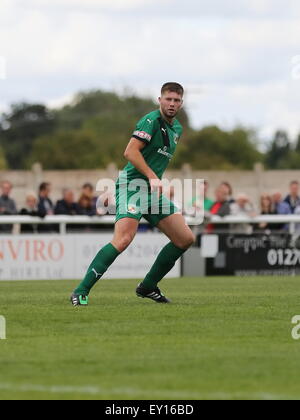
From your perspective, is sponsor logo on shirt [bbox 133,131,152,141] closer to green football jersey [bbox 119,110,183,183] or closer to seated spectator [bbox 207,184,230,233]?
green football jersey [bbox 119,110,183,183]

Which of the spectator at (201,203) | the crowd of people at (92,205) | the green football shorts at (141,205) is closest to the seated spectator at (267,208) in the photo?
the crowd of people at (92,205)

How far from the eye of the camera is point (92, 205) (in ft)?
74.0

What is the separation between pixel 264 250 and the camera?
22688 mm

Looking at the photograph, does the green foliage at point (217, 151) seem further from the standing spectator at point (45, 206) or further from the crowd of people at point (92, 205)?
the standing spectator at point (45, 206)

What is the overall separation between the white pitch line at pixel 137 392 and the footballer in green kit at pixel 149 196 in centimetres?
464

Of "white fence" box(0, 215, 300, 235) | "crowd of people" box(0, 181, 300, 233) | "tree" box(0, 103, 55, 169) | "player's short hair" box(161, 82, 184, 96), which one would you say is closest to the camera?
"player's short hair" box(161, 82, 184, 96)

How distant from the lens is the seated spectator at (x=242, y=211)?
23.0 meters

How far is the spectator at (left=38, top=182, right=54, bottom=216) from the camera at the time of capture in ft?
72.2

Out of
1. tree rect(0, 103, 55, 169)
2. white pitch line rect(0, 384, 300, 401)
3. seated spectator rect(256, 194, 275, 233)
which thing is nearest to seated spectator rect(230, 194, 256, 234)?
seated spectator rect(256, 194, 275, 233)

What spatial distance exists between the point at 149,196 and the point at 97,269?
100 centimetres

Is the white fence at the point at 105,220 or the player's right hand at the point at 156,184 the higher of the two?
the player's right hand at the point at 156,184

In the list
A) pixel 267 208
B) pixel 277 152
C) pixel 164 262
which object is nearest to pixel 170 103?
pixel 164 262

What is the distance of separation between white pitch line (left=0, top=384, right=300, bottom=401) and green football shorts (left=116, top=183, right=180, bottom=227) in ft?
15.9
